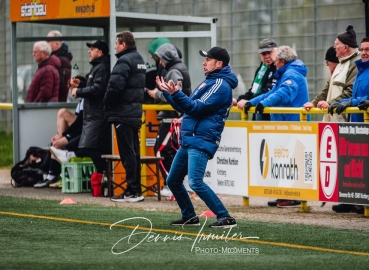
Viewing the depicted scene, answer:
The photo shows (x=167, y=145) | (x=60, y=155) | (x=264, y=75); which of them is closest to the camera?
(x=264, y=75)

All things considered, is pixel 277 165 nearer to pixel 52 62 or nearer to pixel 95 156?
pixel 95 156

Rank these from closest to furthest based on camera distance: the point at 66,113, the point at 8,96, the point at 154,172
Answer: the point at 154,172 → the point at 66,113 → the point at 8,96

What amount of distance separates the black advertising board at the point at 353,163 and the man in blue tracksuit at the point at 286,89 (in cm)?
116

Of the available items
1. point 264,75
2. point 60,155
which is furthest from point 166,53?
point 60,155

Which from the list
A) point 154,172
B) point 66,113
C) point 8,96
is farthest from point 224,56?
point 8,96

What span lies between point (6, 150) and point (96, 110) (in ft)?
21.1

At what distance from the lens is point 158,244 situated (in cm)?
942

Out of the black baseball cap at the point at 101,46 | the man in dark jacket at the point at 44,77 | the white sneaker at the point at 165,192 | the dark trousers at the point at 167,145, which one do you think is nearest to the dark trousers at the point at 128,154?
the dark trousers at the point at 167,145

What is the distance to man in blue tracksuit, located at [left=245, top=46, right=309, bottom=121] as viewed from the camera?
43.2 ft

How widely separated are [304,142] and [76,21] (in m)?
5.24

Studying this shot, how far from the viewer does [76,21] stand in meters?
16.5

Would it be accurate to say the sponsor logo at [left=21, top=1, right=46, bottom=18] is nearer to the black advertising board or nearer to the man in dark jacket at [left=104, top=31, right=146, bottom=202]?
the man in dark jacket at [left=104, top=31, right=146, bottom=202]

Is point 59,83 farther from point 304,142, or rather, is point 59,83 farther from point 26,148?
point 304,142

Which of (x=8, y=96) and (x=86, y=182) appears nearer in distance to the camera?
(x=86, y=182)
